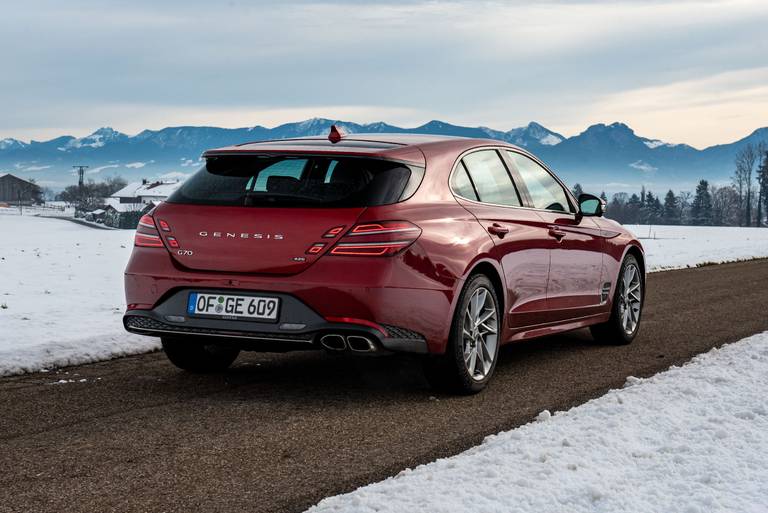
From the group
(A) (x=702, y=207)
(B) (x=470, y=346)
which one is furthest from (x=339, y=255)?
(A) (x=702, y=207)

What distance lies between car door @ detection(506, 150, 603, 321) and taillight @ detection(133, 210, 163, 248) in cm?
270

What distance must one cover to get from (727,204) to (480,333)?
202 m

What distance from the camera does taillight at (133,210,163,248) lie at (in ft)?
18.9

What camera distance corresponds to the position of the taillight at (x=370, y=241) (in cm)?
530

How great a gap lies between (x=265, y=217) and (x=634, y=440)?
237cm

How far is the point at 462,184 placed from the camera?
6.17 meters

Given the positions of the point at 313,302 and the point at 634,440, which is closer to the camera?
the point at 634,440

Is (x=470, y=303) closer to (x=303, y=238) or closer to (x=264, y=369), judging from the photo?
(x=303, y=238)

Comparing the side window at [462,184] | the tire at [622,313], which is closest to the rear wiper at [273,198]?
the side window at [462,184]

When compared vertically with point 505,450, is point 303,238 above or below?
above

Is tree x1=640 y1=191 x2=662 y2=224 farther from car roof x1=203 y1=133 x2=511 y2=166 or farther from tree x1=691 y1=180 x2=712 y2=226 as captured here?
car roof x1=203 y1=133 x2=511 y2=166

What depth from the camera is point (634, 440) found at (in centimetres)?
446

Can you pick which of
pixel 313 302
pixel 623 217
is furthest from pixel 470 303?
pixel 623 217

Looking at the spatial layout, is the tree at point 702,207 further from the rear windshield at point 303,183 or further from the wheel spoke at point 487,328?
the rear windshield at point 303,183
